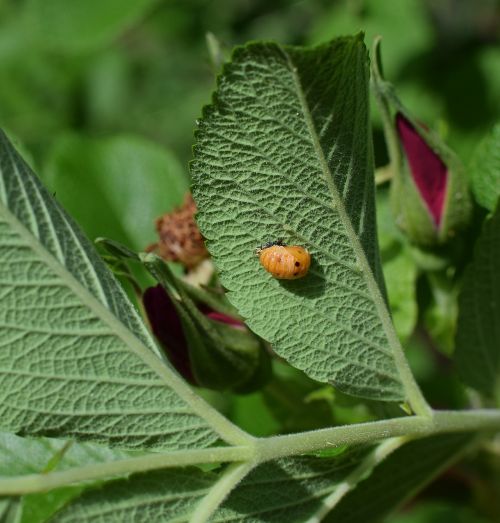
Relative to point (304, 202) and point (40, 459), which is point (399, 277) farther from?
point (40, 459)

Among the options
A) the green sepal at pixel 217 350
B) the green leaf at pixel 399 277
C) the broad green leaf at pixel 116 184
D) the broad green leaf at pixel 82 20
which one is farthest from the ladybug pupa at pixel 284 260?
the broad green leaf at pixel 82 20

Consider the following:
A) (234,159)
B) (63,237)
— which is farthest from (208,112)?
(63,237)

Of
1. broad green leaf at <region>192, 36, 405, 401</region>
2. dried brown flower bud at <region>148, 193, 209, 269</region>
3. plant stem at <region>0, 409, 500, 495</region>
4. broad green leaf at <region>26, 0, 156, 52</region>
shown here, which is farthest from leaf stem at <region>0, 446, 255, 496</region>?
broad green leaf at <region>26, 0, 156, 52</region>

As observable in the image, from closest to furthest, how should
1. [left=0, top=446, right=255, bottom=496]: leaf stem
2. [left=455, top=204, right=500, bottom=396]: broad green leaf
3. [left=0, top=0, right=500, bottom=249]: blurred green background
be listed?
1. [left=0, top=446, right=255, bottom=496]: leaf stem
2. [left=455, top=204, right=500, bottom=396]: broad green leaf
3. [left=0, top=0, right=500, bottom=249]: blurred green background

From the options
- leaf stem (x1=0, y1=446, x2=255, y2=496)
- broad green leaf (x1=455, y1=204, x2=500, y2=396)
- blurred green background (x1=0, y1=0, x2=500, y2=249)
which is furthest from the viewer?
blurred green background (x1=0, y1=0, x2=500, y2=249)

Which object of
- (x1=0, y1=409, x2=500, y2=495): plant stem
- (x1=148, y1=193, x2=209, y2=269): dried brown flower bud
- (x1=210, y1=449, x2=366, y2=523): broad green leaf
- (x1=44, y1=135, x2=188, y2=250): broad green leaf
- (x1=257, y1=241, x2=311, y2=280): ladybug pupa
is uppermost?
(x1=44, y1=135, x2=188, y2=250): broad green leaf

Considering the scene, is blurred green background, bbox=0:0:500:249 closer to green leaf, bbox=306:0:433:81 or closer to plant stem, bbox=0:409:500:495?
green leaf, bbox=306:0:433:81

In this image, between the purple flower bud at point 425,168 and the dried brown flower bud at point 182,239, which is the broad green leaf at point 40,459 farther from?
the purple flower bud at point 425,168
